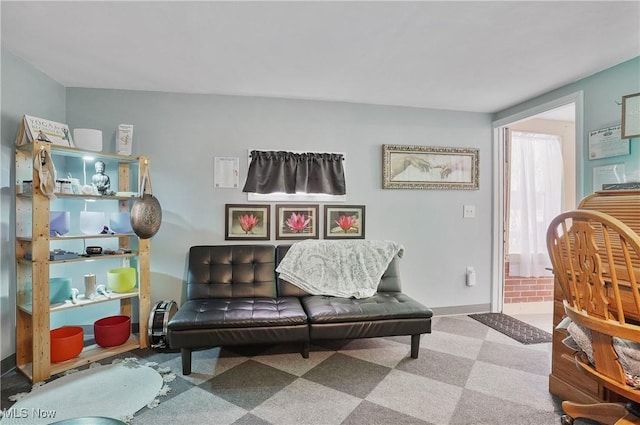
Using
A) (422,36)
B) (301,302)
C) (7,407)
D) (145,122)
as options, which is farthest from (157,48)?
(7,407)

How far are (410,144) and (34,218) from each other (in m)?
3.30

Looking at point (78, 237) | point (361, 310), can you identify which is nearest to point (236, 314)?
point (361, 310)

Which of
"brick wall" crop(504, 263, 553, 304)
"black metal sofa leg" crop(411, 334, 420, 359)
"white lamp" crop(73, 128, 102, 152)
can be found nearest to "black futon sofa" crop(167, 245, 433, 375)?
"black metal sofa leg" crop(411, 334, 420, 359)

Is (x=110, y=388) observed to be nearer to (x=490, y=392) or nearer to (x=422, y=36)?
(x=490, y=392)

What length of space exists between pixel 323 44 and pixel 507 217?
3.00 metres

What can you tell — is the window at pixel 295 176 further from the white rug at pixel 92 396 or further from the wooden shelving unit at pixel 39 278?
the white rug at pixel 92 396

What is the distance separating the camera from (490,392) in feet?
6.93

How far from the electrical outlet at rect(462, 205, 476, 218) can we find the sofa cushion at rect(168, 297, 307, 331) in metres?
2.21

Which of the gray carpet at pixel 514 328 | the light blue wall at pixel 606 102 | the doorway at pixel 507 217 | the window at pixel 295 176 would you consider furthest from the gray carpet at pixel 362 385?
the light blue wall at pixel 606 102

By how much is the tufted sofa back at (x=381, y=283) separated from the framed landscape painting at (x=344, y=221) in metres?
0.49

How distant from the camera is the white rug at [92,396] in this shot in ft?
6.03

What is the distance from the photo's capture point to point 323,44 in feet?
7.11

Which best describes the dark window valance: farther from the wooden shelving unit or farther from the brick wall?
the brick wall
